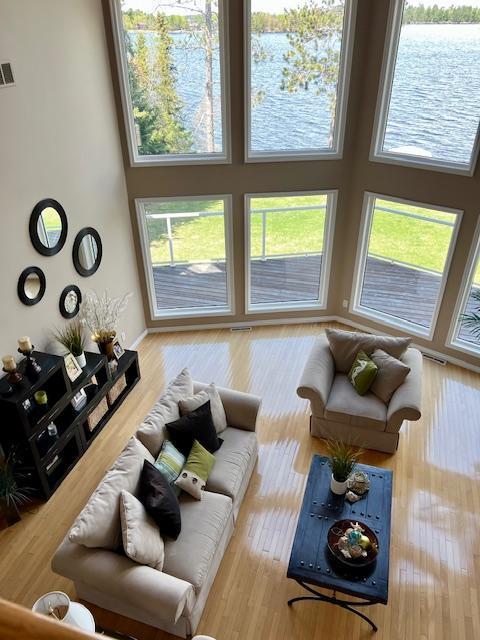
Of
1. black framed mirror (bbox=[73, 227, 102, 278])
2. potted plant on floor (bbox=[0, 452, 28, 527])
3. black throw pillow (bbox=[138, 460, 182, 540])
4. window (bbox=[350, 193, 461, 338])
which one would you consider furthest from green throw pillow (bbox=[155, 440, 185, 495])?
window (bbox=[350, 193, 461, 338])

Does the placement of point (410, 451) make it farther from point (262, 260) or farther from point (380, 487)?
point (262, 260)

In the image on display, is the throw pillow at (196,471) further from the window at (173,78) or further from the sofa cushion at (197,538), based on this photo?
the window at (173,78)

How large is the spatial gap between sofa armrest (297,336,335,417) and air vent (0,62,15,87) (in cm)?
360

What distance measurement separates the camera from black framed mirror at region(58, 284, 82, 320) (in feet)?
15.8

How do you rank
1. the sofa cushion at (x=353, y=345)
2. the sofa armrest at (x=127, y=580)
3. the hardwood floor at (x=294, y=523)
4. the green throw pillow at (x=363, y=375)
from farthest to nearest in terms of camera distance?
the sofa cushion at (x=353, y=345) < the green throw pillow at (x=363, y=375) < the hardwood floor at (x=294, y=523) < the sofa armrest at (x=127, y=580)

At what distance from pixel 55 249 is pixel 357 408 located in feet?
10.8

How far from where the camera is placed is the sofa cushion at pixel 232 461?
3848 millimetres

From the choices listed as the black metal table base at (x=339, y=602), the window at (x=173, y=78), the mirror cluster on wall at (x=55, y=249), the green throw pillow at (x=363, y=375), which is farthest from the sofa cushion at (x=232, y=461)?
the window at (x=173, y=78)

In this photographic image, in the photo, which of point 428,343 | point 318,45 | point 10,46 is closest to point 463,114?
point 318,45

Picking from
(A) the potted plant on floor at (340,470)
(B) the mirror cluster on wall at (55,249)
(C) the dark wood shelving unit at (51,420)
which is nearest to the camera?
(A) the potted plant on floor at (340,470)

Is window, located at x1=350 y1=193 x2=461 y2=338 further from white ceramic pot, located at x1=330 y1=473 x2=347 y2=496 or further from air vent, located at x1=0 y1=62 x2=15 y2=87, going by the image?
air vent, located at x1=0 y1=62 x2=15 y2=87

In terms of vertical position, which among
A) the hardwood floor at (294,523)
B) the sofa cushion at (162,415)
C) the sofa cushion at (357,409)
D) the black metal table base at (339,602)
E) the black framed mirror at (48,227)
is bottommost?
the hardwood floor at (294,523)

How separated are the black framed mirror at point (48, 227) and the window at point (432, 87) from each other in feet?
12.3

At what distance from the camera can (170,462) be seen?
376 cm
